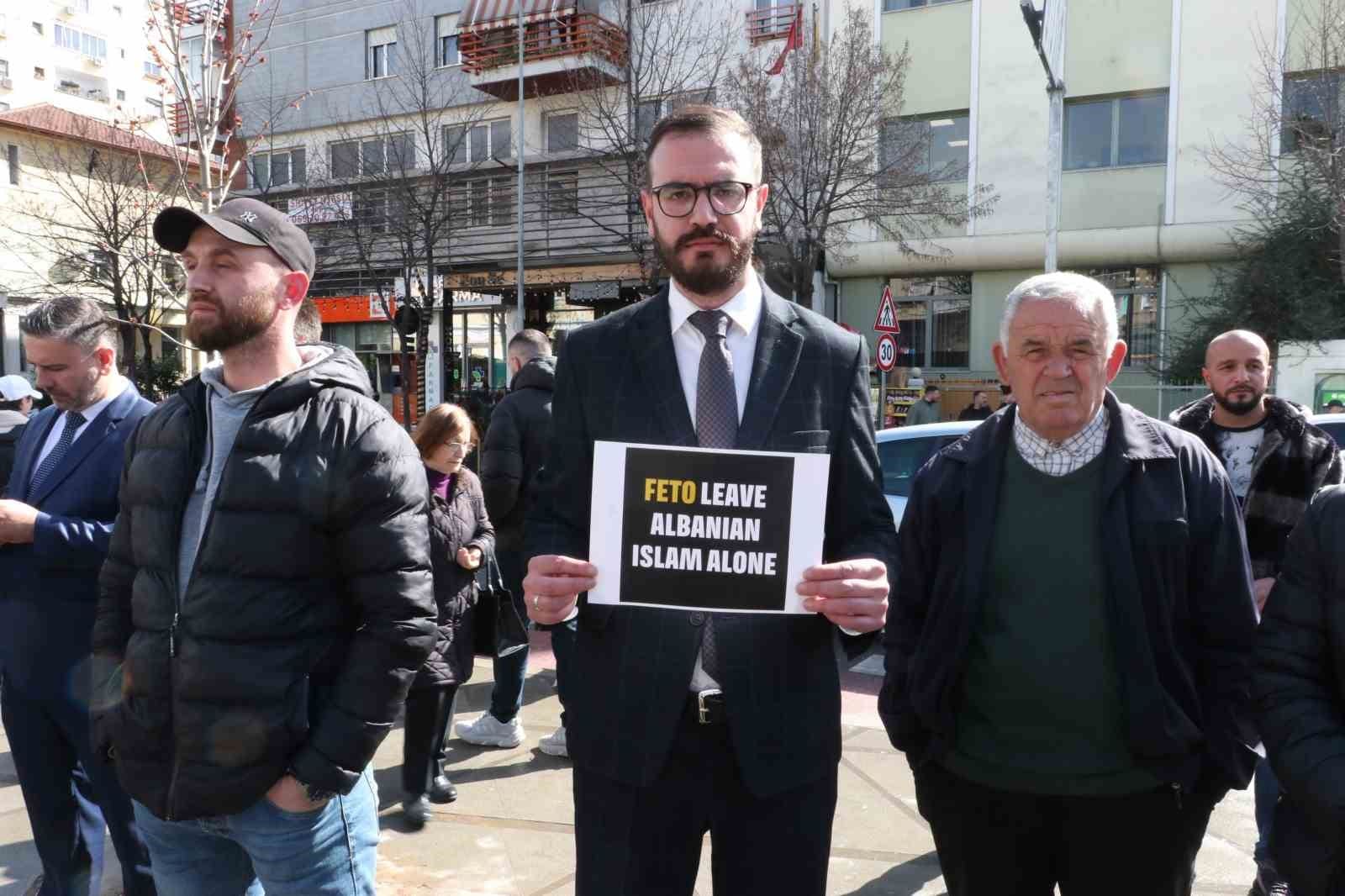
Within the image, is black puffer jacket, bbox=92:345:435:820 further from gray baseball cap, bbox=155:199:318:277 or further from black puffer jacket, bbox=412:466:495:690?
black puffer jacket, bbox=412:466:495:690

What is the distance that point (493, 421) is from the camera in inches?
197

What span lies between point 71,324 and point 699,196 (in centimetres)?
236

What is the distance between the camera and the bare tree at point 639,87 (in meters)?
17.8

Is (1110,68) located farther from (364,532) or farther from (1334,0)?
(364,532)

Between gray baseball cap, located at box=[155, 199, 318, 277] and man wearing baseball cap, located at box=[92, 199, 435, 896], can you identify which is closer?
man wearing baseball cap, located at box=[92, 199, 435, 896]

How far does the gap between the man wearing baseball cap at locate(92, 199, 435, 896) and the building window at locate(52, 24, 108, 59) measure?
76.3 m

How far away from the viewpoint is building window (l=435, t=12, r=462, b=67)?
24.8 m

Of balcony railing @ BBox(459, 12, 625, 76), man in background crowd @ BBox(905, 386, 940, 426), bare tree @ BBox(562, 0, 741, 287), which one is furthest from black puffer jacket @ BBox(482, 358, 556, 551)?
balcony railing @ BBox(459, 12, 625, 76)

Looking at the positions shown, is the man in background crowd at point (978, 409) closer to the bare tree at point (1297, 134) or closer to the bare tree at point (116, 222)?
the bare tree at point (1297, 134)

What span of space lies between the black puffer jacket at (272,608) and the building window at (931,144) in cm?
1638

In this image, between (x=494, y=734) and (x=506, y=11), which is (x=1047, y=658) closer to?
(x=494, y=734)

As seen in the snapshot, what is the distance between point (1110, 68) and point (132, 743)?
20.6 metres

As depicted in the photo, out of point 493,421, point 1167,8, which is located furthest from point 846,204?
point 493,421

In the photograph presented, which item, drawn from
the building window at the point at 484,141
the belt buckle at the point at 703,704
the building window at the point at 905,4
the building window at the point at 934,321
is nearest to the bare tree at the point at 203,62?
the belt buckle at the point at 703,704
